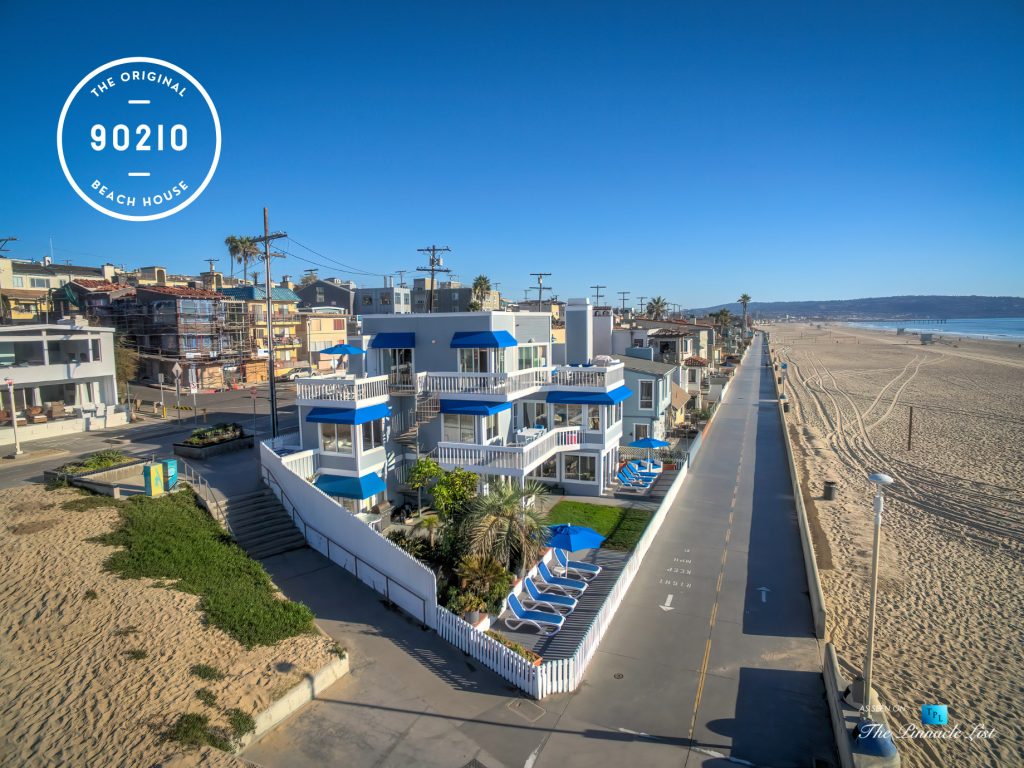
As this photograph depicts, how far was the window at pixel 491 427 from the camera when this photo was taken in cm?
2122

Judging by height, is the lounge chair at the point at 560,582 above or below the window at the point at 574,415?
below

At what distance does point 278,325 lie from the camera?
57781 millimetres

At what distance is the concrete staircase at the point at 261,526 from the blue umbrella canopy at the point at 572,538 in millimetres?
7525

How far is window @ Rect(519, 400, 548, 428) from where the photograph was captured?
24328mm

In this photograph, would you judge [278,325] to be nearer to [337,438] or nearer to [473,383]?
[337,438]

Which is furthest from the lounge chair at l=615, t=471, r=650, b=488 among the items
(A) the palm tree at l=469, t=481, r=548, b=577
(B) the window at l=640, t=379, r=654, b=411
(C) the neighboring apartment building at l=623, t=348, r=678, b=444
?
(A) the palm tree at l=469, t=481, r=548, b=577

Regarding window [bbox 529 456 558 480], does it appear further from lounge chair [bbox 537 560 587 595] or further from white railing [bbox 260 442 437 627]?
white railing [bbox 260 442 437 627]

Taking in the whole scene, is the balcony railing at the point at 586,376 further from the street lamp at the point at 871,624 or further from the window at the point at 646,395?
the street lamp at the point at 871,624

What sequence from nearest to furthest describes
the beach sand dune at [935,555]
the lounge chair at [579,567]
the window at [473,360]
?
the beach sand dune at [935,555]
the lounge chair at [579,567]
the window at [473,360]

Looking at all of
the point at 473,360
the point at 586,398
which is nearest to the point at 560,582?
the point at 586,398

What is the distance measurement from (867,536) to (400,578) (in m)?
16.3

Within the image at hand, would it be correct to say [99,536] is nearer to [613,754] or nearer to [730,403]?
[613,754]

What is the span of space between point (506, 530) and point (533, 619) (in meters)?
2.17

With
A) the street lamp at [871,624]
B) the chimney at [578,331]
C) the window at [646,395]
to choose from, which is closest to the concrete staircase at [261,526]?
the street lamp at [871,624]
